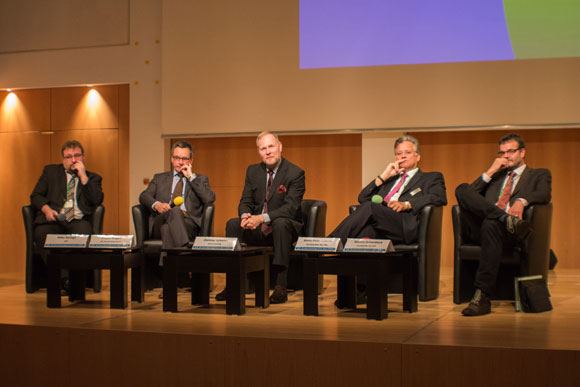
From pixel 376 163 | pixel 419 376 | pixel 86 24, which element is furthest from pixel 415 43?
pixel 419 376

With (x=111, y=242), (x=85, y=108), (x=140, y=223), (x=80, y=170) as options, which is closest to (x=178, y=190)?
(x=140, y=223)

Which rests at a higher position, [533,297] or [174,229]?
[174,229]

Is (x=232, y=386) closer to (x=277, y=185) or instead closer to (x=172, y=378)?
(x=172, y=378)

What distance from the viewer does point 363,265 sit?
3.33m

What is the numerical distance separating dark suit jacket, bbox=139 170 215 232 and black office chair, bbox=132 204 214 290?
5 centimetres

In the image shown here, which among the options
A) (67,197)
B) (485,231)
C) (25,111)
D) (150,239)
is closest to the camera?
(485,231)

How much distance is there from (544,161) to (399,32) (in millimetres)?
1841

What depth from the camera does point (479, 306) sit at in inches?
136

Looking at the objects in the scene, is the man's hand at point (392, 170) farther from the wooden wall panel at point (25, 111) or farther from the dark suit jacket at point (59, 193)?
the wooden wall panel at point (25, 111)

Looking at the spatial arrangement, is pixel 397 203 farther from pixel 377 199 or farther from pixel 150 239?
pixel 150 239

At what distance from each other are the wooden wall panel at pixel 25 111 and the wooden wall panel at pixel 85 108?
0.35 feet

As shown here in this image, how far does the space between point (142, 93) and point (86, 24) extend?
0.97 m

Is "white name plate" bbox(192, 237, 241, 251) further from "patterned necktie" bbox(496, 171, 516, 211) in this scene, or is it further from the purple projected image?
the purple projected image

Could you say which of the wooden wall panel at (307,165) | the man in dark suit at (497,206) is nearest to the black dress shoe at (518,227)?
the man in dark suit at (497,206)
